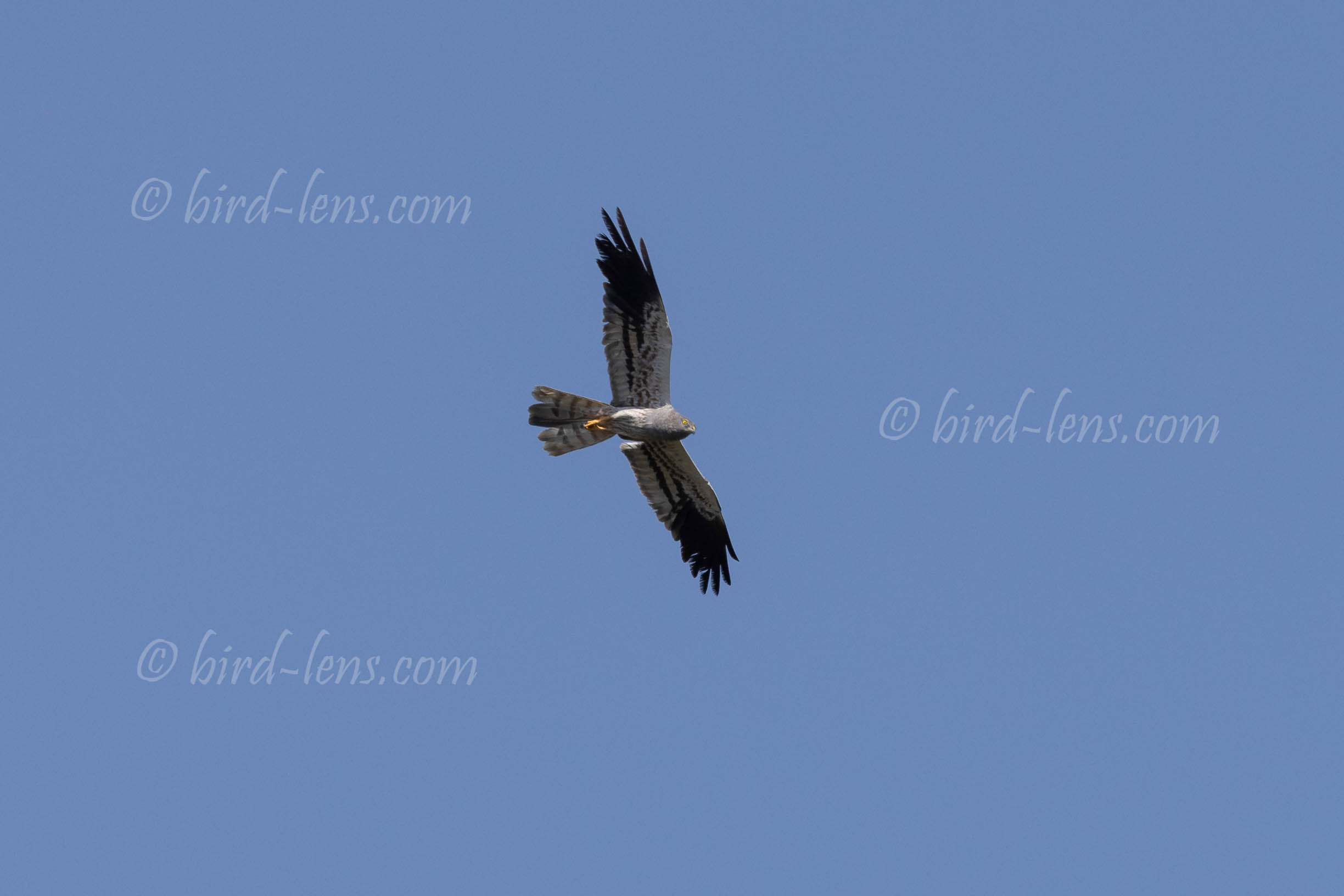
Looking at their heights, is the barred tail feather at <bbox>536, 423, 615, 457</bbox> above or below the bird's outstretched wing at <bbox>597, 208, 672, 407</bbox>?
below

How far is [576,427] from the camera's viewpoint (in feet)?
72.3

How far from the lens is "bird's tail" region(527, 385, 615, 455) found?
21.7 metres

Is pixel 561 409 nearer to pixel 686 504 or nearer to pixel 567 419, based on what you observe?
pixel 567 419

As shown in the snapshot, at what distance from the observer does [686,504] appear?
78.6 ft

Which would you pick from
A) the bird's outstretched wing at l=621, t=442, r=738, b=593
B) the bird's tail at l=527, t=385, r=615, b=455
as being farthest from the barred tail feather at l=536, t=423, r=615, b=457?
the bird's outstretched wing at l=621, t=442, r=738, b=593

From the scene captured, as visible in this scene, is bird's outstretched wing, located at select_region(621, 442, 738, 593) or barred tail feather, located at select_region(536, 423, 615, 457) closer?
barred tail feather, located at select_region(536, 423, 615, 457)

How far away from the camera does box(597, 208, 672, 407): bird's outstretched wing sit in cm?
2133

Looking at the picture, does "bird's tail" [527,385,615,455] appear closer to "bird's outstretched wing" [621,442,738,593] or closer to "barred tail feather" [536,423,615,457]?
"barred tail feather" [536,423,615,457]

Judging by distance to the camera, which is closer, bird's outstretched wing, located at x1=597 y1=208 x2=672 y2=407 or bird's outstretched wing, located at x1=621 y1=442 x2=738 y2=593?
bird's outstretched wing, located at x1=597 y1=208 x2=672 y2=407

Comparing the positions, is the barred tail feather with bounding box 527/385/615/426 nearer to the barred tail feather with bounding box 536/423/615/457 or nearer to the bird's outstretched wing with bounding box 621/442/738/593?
the barred tail feather with bounding box 536/423/615/457

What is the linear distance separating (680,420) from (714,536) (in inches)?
109

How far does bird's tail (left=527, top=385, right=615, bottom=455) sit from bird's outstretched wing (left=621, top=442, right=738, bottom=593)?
125 cm

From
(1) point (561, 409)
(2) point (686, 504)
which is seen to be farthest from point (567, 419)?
(2) point (686, 504)

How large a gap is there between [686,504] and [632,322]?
138 inches
